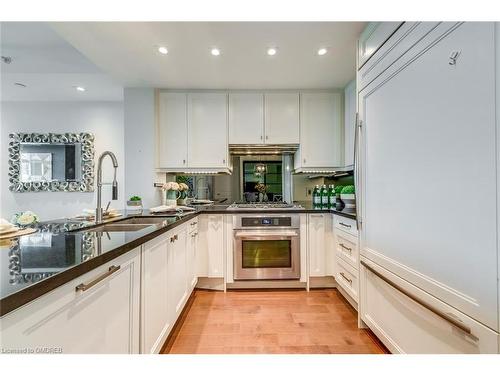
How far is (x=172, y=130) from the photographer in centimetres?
271

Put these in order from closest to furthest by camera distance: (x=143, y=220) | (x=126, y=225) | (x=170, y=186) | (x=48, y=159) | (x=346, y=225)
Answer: (x=126, y=225) < (x=143, y=220) < (x=346, y=225) < (x=170, y=186) < (x=48, y=159)

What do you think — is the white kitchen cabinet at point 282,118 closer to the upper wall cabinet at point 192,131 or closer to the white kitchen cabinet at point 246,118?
the white kitchen cabinet at point 246,118

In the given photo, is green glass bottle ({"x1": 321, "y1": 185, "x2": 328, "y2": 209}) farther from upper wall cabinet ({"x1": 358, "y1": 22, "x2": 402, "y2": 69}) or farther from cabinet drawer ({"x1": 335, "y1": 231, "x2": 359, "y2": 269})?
upper wall cabinet ({"x1": 358, "y1": 22, "x2": 402, "y2": 69})

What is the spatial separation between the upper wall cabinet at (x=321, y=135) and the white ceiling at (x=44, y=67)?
2.36 metres

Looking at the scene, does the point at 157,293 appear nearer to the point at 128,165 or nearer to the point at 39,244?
the point at 39,244

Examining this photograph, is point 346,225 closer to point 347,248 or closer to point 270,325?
point 347,248

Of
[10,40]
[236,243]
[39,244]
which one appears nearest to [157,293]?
[39,244]

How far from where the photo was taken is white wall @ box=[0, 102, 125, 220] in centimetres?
325

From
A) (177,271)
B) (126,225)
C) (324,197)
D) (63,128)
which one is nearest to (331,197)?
(324,197)

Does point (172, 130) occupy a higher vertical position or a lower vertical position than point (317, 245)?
higher

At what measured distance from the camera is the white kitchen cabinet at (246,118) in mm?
2711

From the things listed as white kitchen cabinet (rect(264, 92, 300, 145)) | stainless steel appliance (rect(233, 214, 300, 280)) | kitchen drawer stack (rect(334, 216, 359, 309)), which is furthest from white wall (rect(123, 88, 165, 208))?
kitchen drawer stack (rect(334, 216, 359, 309))

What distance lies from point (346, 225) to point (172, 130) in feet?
7.23
